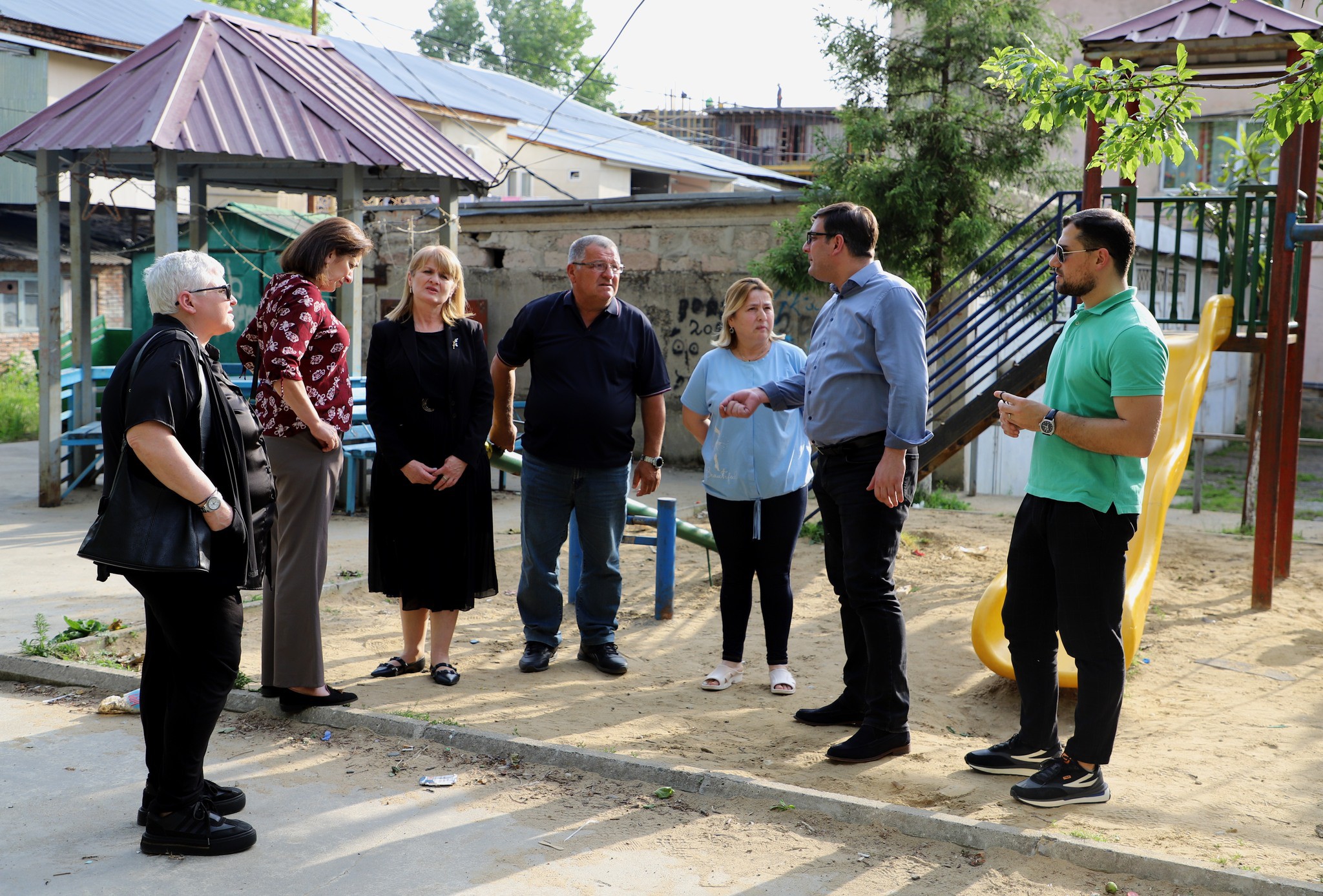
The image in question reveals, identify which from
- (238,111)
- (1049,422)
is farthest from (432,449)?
(238,111)

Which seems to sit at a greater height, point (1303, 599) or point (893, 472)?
point (893, 472)

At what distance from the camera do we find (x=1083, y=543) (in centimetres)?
373

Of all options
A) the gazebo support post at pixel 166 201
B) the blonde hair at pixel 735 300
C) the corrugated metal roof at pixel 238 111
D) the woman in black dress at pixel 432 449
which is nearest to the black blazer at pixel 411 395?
the woman in black dress at pixel 432 449

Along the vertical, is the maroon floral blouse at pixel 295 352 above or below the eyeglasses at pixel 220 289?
below

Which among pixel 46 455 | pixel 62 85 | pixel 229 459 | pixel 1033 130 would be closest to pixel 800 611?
pixel 229 459

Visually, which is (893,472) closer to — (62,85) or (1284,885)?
(1284,885)

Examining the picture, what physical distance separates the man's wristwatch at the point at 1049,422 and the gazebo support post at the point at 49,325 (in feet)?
27.2

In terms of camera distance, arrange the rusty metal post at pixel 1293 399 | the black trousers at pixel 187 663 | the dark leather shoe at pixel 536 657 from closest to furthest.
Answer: the black trousers at pixel 187 663 < the dark leather shoe at pixel 536 657 < the rusty metal post at pixel 1293 399

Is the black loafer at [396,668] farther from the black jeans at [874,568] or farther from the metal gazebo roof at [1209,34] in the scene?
Result: the metal gazebo roof at [1209,34]

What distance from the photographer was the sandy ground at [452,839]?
130 inches

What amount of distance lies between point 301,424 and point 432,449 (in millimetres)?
686

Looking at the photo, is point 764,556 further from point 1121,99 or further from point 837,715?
point 1121,99

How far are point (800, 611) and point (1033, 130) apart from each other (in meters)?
Result: 5.19

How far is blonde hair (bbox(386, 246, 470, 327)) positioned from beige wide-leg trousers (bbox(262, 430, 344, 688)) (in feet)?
2.49
